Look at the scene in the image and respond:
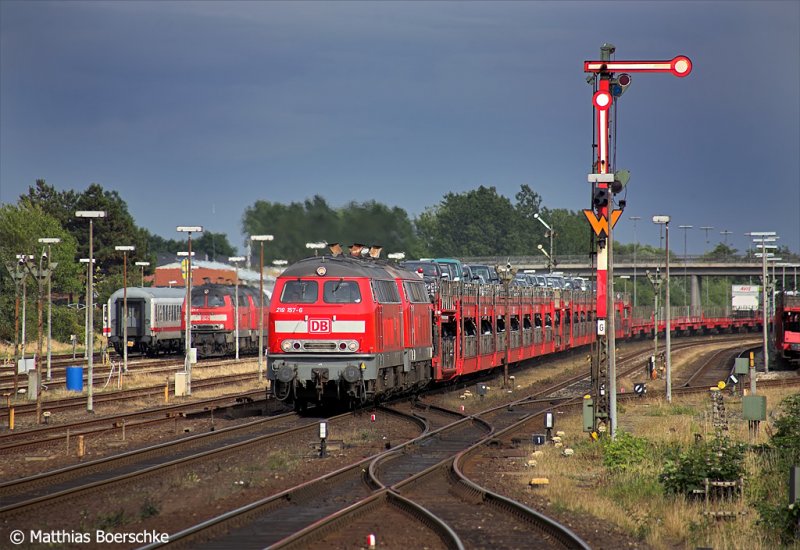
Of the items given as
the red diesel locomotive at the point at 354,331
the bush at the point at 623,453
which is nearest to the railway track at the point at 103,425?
the red diesel locomotive at the point at 354,331

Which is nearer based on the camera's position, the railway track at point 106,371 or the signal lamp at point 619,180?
the signal lamp at point 619,180

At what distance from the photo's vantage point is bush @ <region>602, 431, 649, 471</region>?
63.7 ft

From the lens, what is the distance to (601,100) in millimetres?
22375

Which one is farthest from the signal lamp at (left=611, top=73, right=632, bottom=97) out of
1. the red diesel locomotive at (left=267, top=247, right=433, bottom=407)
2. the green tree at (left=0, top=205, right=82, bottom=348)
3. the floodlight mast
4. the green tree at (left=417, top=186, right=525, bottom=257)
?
the green tree at (left=417, top=186, right=525, bottom=257)

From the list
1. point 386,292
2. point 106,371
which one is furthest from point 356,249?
point 106,371

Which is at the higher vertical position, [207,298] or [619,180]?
[619,180]

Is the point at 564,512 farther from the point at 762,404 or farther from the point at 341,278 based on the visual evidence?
the point at 341,278

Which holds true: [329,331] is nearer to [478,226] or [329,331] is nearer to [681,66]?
[681,66]

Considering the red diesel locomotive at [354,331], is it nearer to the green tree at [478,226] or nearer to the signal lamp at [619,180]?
the signal lamp at [619,180]

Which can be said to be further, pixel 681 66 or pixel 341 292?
pixel 341 292

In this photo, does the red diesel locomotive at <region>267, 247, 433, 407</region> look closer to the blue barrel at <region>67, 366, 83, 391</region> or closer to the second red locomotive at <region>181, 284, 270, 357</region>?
the blue barrel at <region>67, 366, 83, 391</region>

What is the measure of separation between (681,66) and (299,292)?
11066 millimetres

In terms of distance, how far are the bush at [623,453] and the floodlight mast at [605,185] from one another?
4.47 ft

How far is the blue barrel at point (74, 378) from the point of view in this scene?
121 feet
